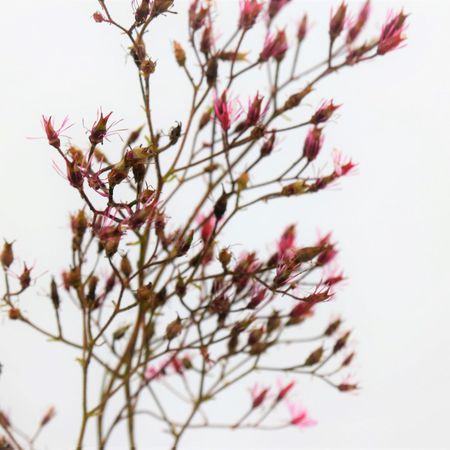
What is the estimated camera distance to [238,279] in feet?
2.28

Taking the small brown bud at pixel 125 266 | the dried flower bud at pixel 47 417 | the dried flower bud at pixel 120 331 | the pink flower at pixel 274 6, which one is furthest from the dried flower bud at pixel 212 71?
the dried flower bud at pixel 47 417

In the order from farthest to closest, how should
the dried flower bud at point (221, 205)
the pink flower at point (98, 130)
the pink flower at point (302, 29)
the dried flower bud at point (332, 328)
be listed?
the dried flower bud at point (332, 328), the pink flower at point (302, 29), the dried flower bud at point (221, 205), the pink flower at point (98, 130)

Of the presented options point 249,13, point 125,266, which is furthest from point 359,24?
point 125,266

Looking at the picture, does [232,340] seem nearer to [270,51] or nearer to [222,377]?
[222,377]

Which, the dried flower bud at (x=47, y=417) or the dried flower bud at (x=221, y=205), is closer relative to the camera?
the dried flower bud at (x=221, y=205)

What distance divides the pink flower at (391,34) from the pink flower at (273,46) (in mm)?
112

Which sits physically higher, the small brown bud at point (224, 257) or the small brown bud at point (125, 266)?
the small brown bud at point (224, 257)

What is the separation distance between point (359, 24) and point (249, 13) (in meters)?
0.15

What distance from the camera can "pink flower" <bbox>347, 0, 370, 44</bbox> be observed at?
73 centimetres

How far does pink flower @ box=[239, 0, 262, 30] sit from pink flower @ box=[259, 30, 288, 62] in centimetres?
3

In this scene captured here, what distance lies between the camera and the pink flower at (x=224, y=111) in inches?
25.1

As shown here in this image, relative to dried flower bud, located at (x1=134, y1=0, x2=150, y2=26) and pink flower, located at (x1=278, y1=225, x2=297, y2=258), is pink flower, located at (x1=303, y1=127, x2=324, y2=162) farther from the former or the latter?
dried flower bud, located at (x1=134, y1=0, x2=150, y2=26)

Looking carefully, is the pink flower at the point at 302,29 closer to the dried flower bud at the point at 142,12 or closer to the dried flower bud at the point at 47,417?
the dried flower bud at the point at 142,12

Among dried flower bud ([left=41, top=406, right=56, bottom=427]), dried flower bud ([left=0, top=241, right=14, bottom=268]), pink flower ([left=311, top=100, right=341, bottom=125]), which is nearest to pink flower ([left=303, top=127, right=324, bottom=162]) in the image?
pink flower ([left=311, top=100, right=341, bottom=125])
